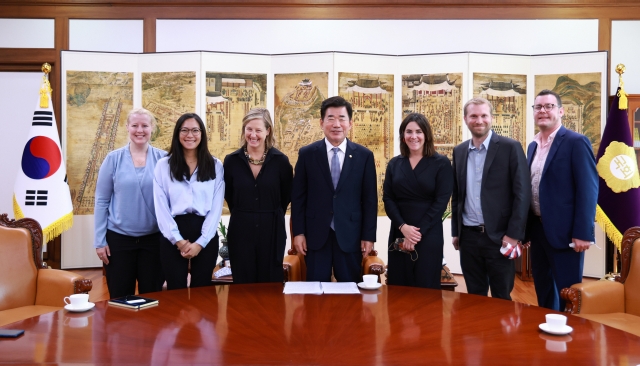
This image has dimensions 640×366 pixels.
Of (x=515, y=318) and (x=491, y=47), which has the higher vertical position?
(x=491, y=47)

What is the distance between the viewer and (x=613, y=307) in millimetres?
2766

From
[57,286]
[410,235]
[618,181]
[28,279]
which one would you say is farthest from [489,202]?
[28,279]

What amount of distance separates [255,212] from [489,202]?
1333 millimetres

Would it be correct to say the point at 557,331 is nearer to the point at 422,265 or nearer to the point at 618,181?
the point at 422,265

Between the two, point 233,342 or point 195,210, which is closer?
point 233,342

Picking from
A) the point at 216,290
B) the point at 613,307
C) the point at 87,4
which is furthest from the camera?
the point at 87,4

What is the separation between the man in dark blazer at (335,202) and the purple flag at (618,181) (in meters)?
2.60

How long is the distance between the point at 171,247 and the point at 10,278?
0.94 m

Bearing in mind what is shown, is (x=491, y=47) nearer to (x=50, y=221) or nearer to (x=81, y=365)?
(x=50, y=221)

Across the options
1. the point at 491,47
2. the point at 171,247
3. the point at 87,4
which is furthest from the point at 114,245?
the point at 491,47

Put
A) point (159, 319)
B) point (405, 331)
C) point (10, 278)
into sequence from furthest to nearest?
point (10, 278) → point (159, 319) → point (405, 331)

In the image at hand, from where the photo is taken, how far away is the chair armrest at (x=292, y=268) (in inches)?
142

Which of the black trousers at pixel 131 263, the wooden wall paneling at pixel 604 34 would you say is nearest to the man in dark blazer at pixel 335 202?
the black trousers at pixel 131 263

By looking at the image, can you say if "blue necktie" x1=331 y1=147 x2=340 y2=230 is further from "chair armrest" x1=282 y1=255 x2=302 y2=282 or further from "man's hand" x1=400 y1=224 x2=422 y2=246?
"chair armrest" x1=282 y1=255 x2=302 y2=282
